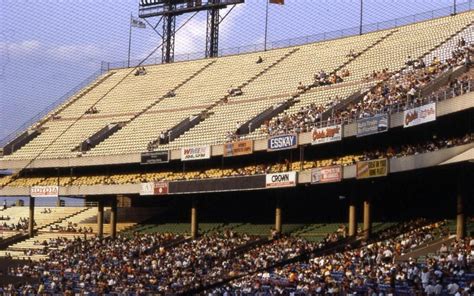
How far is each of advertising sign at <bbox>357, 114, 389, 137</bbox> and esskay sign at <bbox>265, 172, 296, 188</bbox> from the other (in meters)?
3.76

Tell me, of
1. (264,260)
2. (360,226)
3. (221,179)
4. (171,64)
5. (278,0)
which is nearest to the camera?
(264,260)

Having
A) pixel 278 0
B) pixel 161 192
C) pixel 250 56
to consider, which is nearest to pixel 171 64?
pixel 250 56

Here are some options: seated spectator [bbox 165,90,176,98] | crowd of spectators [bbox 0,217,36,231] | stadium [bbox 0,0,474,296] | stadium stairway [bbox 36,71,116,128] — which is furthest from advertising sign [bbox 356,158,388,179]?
stadium stairway [bbox 36,71,116,128]

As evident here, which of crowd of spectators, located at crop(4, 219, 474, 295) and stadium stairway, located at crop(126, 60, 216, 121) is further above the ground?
stadium stairway, located at crop(126, 60, 216, 121)

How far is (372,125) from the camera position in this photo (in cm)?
3122

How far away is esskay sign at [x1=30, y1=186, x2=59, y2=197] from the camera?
44.4m

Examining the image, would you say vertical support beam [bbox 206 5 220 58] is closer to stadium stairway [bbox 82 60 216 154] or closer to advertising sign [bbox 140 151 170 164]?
stadium stairway [bbox 82 60 216 154]

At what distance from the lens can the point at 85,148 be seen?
4697 cm

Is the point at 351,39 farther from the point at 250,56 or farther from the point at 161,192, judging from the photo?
the point at 161,192

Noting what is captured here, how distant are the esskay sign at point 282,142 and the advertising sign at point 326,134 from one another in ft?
3.96

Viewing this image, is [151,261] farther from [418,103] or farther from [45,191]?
[418,103]

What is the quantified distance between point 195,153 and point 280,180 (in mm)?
5930

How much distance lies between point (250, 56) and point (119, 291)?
24.4m

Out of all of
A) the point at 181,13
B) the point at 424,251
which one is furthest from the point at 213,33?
the point at 424,251
